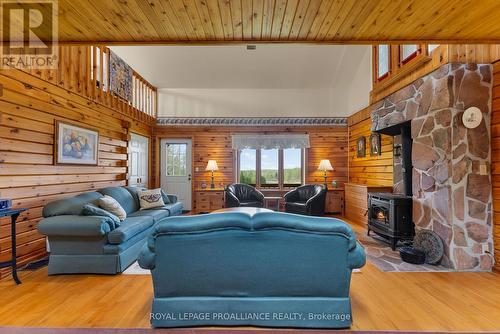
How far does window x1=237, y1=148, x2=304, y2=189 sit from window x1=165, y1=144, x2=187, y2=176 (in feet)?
5.29

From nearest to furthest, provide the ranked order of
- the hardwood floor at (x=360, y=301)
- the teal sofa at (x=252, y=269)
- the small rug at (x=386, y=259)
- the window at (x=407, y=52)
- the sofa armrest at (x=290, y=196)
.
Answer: the teal sofa at (x=252, y=269) < the hardwood floor at (x=360, y=301) < the small rug at (x=386, y=259) < the window at (x=407, y=52) < the sofa armrest at (x=290, y=196)

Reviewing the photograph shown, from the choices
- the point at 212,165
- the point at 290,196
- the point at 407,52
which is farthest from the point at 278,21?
the point at 212,165

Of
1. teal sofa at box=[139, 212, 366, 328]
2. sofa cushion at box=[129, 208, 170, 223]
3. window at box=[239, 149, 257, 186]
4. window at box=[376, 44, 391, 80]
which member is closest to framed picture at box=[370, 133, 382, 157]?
window at box=[376, 44, 391, 80]

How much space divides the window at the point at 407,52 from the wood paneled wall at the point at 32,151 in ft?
17.1

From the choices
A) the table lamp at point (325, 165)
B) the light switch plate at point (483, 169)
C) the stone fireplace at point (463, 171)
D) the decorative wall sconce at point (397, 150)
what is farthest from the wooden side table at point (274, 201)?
the light switch plate at point (483, 169)

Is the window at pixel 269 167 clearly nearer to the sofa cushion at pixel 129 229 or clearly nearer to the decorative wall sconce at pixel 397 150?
the decorative wall sconce at pixel 397 150

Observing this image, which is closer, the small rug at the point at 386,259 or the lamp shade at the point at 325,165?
the small rug at the point at 386,259

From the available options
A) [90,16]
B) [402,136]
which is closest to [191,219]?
[90,16]

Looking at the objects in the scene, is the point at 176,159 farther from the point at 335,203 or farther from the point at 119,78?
the point at 335,203

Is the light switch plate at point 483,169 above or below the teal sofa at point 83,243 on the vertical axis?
above

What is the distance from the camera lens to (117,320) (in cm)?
196

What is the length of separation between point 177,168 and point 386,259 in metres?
5.51

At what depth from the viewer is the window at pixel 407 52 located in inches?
140

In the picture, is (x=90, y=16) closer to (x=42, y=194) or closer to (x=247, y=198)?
(x=42, y=194)
